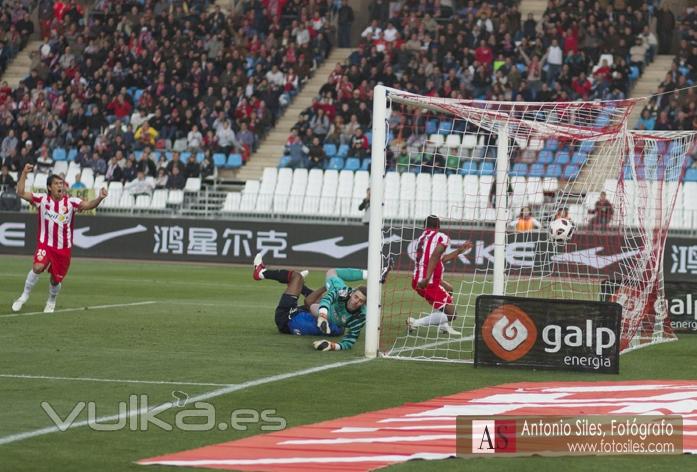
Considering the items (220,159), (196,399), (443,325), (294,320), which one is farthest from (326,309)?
(220,159)

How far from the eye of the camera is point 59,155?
38.1 m

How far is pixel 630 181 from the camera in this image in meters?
17.7

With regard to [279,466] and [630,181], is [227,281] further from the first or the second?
[279,466]

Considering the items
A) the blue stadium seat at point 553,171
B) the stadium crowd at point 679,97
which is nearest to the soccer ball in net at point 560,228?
the blue stadium seat at point 553,171

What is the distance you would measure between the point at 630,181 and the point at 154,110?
75.8 feet

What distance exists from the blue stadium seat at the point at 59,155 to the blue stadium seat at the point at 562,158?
18.8 meters

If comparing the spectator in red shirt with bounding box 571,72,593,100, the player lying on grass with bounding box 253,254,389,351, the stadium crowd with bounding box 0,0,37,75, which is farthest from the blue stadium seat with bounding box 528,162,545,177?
the stadium crowd with bounding box 0,0,37,75

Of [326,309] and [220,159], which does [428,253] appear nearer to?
[326,309]

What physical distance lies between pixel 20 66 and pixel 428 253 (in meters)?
31.4

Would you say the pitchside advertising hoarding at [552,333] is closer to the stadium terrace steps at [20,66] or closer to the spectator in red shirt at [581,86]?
the spectator in red shirt at [581,86]

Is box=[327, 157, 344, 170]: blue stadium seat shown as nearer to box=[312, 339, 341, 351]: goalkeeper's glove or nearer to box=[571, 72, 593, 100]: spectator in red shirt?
box=[571, 72, 593, 100]: spectator in red shirt

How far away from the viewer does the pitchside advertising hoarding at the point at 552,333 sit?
42.1 feet

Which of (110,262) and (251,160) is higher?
(251,160)

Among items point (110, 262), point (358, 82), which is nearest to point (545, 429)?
point (110, 262)
